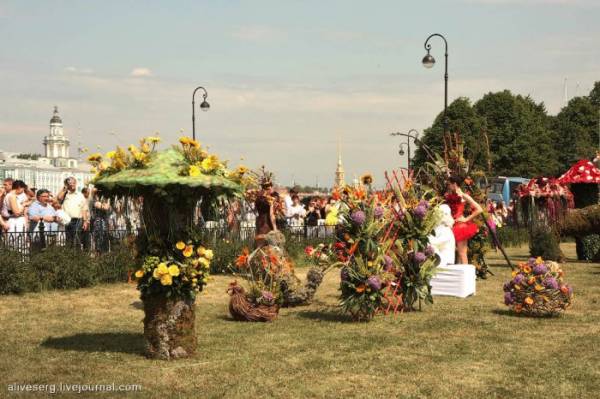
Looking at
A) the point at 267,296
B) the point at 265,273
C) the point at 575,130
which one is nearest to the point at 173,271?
the point at 267,296

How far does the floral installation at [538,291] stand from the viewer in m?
11.2

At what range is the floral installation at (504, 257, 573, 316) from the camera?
36.8ft

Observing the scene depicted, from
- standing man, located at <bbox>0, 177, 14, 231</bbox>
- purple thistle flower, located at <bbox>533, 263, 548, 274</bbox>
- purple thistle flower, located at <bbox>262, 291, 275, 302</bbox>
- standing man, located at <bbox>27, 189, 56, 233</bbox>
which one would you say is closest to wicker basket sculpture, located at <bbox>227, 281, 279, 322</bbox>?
purple thistle flower, located at <bbox>262, 291, 275, 302</bbox>

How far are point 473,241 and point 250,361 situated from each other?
9351 millimetres

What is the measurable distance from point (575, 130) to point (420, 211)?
5597 centimetres

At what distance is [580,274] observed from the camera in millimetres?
17266

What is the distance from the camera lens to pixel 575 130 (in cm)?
6278

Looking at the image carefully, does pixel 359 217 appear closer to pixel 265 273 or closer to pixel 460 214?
pixel 265 273

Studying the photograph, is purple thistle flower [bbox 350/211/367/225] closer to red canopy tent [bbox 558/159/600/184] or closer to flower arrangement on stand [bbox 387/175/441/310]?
flower arrangement on stand [bbox 387/175/441/310]

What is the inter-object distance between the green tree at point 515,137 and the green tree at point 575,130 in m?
1.34

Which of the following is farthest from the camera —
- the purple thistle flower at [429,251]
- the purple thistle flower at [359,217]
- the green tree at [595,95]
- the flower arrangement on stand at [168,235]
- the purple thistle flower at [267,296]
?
the green tree at [595,95]

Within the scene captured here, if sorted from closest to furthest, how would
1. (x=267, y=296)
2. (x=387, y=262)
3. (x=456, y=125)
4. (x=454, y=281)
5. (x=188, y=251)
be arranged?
(x=188, y=251) → (x=387, y=262) → (x=267, y=296) → (x=454, y=281) → (x=456, y=125)

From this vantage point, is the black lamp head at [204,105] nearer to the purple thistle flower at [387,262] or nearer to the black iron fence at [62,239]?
the black iron fence at [62,239]

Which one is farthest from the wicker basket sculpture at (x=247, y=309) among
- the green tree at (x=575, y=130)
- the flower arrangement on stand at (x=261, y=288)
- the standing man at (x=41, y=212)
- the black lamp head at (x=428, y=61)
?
the green tree at (x=575, y=130)
